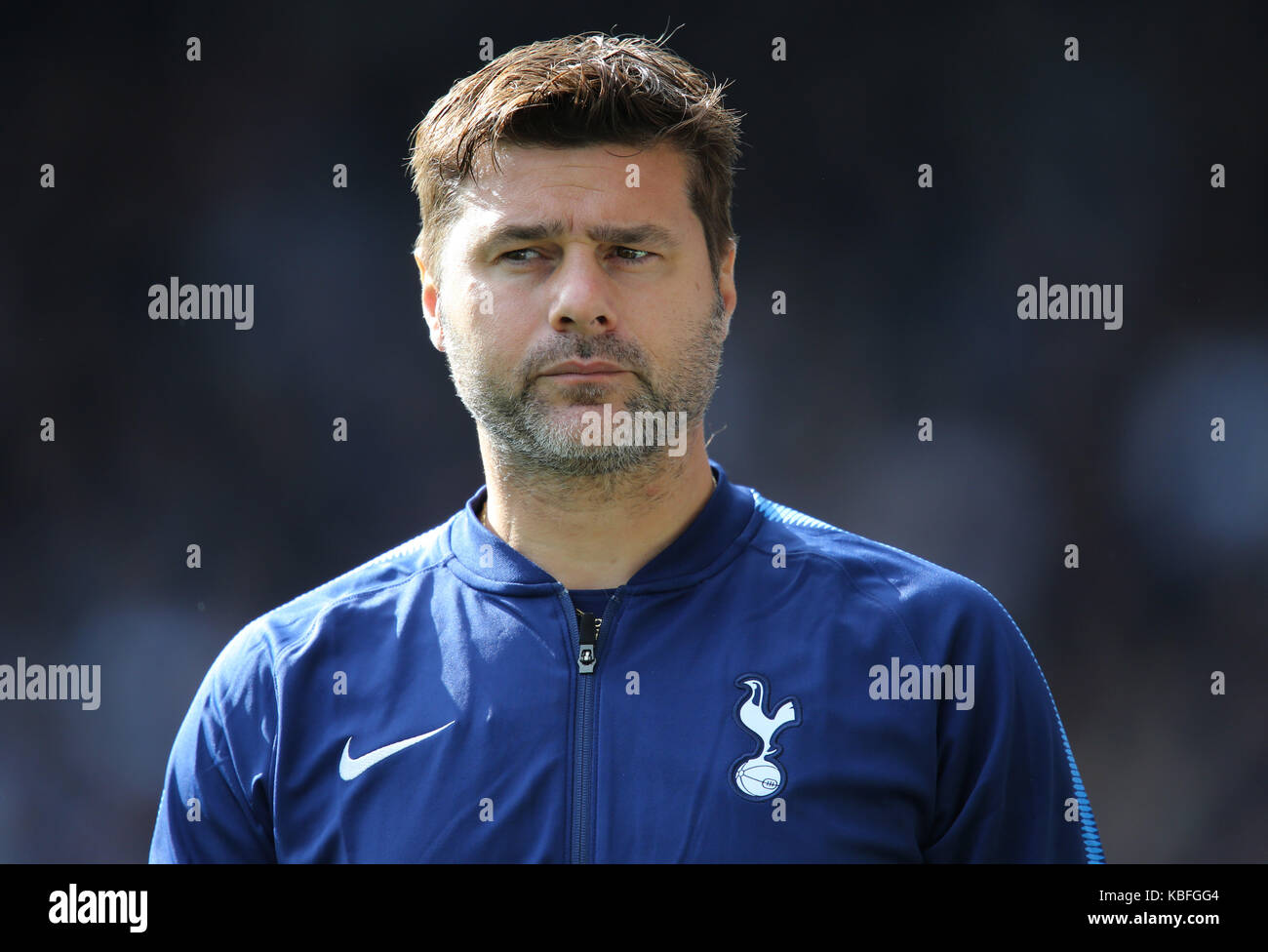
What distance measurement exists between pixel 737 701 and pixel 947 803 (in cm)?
30

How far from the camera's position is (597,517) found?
1.79 m

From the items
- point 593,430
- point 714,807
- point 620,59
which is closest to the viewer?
Answer: point 714,807

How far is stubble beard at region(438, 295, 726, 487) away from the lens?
1.72 metres

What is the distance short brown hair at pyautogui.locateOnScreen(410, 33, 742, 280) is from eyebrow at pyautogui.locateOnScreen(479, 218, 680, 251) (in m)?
0.12

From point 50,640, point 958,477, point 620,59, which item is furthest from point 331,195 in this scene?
point 620,59

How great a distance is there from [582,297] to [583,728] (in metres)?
0.56

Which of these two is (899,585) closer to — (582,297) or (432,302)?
(582,297)

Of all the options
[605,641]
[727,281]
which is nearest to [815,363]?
[727,281]

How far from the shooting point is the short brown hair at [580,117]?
1.82m

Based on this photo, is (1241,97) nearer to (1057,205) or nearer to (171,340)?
(1057,205)

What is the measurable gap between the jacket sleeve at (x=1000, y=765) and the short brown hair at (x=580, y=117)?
25.9 inches

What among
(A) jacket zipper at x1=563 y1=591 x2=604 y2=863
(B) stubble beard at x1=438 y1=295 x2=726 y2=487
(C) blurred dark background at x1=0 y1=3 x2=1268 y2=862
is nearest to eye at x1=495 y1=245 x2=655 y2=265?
(B) stubble beard at x1=438 y1=295 x2=726 y2=487

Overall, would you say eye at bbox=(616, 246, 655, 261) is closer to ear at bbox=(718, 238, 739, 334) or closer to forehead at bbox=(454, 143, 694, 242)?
forehead at bbox=(454, 143, 694, 242)

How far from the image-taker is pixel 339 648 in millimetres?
1772
